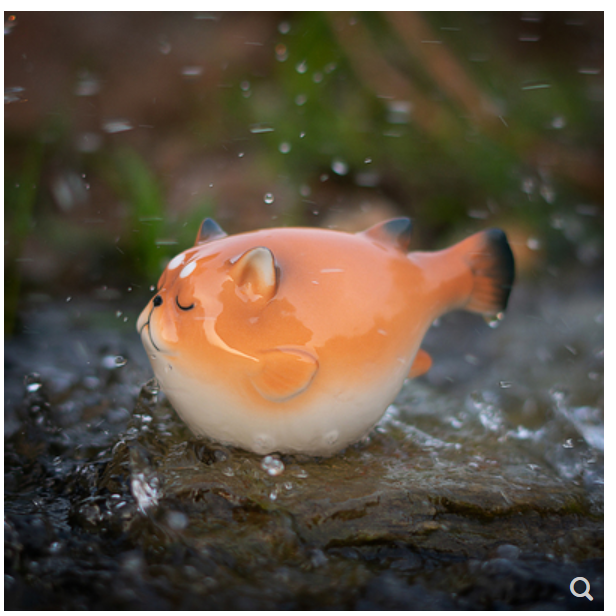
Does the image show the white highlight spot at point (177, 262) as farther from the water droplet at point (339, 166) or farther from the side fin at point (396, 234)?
the water droplet at point (339, 166)

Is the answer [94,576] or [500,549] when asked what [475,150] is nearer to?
[500,549]

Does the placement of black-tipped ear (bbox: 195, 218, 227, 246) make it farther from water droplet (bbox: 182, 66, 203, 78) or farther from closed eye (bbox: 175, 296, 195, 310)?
water droplet (bbox: 182, 66, 203, 78)

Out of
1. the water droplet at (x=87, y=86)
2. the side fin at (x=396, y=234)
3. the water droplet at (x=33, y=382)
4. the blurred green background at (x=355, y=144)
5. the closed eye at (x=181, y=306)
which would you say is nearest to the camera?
the closed eye at (x=181, y=306)

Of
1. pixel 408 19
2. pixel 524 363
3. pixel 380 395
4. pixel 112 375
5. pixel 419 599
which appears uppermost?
pixel 408 19

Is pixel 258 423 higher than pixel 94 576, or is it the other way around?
pixel 258 423

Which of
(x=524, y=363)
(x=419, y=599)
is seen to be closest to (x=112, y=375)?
(x=419, y=599)

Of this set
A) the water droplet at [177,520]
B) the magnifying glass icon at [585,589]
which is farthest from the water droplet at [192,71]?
the magnifying glass icon at [585,589]

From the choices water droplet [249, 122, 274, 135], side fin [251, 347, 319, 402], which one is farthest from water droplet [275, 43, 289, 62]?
side fin [251, 347, 319, 402]

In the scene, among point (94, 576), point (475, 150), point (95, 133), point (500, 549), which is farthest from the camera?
point (95, 133)
